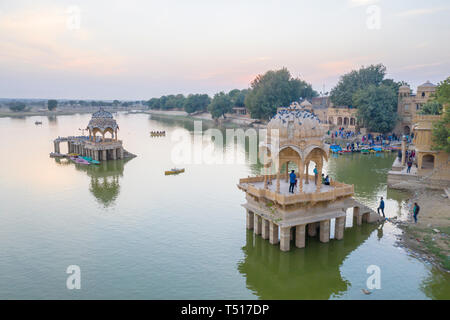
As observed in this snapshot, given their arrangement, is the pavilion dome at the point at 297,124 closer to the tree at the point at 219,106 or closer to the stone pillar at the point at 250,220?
the stone pillar at the point at 250,220

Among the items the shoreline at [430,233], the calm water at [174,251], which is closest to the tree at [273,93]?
the calm water at [174,251]

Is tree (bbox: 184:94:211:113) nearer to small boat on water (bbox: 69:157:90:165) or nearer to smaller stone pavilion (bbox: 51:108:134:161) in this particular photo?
smaller stone pavilion (bbox: 51:108:134:161)

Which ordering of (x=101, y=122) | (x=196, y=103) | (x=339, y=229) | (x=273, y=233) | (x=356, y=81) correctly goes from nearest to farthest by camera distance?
(x=273, y=233) → (x=339, y=229) → (x=101, y=122) → (x=356, y=81) → (x=196, y=103)

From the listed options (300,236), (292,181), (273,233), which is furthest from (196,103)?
(300,236)

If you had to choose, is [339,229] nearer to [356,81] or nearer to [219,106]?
[356,81]

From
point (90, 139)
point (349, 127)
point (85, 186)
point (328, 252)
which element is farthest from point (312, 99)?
point (328, 252)

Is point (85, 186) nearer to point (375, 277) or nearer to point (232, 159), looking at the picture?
point (232, 159)
